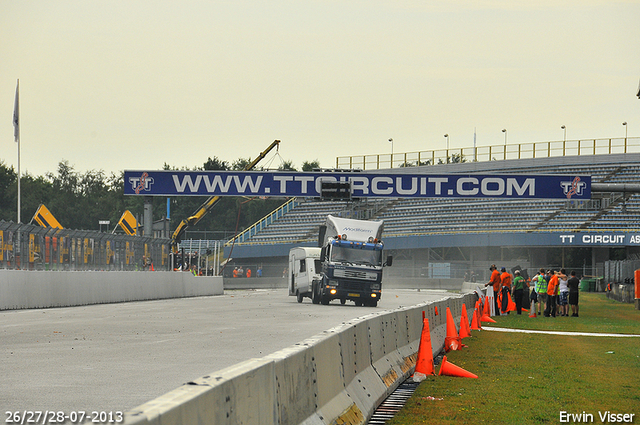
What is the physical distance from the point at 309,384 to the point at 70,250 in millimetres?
23848

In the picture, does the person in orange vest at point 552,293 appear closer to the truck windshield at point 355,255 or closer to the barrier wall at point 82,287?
the truck windshield at point 355,255

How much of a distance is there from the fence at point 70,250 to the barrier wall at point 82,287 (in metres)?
0.34

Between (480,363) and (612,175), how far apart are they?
60117mm

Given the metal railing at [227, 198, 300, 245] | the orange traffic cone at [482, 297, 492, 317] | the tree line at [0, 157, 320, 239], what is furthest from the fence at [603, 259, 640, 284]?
the tree line at [0, 157, 320, 239]

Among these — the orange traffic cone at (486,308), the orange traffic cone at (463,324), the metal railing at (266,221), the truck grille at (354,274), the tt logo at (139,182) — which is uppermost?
the tt logo at (139,182)

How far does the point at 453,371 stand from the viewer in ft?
41.4

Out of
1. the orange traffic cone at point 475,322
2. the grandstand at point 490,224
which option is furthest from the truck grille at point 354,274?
the grandstand at point 490,224

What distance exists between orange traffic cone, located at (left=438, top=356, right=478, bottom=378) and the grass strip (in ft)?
0.51

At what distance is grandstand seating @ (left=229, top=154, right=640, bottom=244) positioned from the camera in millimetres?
66750

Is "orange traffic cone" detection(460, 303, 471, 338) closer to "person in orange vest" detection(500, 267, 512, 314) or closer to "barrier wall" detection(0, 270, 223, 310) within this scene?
"person in orange vest" detection(500, 267, 512, 314)

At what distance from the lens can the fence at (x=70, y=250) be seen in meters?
25.3

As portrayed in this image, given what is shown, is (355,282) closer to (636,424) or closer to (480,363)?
(480,363)

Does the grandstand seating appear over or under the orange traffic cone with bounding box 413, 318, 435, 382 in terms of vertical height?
over

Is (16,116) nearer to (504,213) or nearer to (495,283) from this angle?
(495,283)
